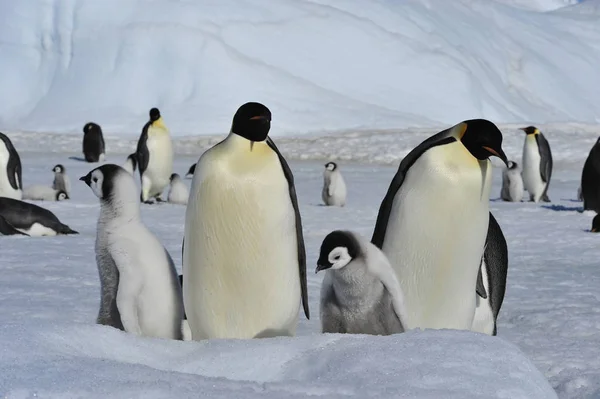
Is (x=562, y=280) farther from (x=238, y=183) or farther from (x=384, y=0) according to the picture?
(x=384, y=0)

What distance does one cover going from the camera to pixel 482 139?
10.2ft

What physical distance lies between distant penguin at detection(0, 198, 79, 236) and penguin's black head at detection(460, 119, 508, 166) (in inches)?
165

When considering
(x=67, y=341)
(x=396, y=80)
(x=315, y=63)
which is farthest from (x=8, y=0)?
(x=67, y=341)

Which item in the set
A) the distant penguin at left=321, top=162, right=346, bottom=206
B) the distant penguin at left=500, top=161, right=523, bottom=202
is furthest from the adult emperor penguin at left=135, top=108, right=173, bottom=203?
the distant penguin at left=500, top=161, right=523, bottom=202

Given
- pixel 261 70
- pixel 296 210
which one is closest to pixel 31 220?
pixel 296 210

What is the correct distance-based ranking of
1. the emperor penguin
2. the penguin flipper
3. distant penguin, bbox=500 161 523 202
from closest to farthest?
1. the penguin flipper
2. distant penguin, bbox=500 161 523 202
3. the emperor penguin

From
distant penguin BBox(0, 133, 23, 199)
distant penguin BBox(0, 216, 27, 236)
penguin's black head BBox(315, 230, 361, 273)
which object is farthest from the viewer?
distant penguin BBox(0, 133, 23, 199)

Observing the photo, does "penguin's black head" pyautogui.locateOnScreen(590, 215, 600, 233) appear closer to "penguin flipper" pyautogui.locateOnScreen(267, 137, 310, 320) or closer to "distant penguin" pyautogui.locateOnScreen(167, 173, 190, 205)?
"distant penguin" pyautogui.locateOnScreen(167, 173, 190, 205)

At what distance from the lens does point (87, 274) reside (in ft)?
15.2

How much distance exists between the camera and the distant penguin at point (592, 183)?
8.77 metres

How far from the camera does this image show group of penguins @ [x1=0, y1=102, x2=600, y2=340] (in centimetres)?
268

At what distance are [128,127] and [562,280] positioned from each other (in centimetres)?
2101

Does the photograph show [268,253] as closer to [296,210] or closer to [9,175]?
[296,210]

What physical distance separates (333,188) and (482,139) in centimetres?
636
